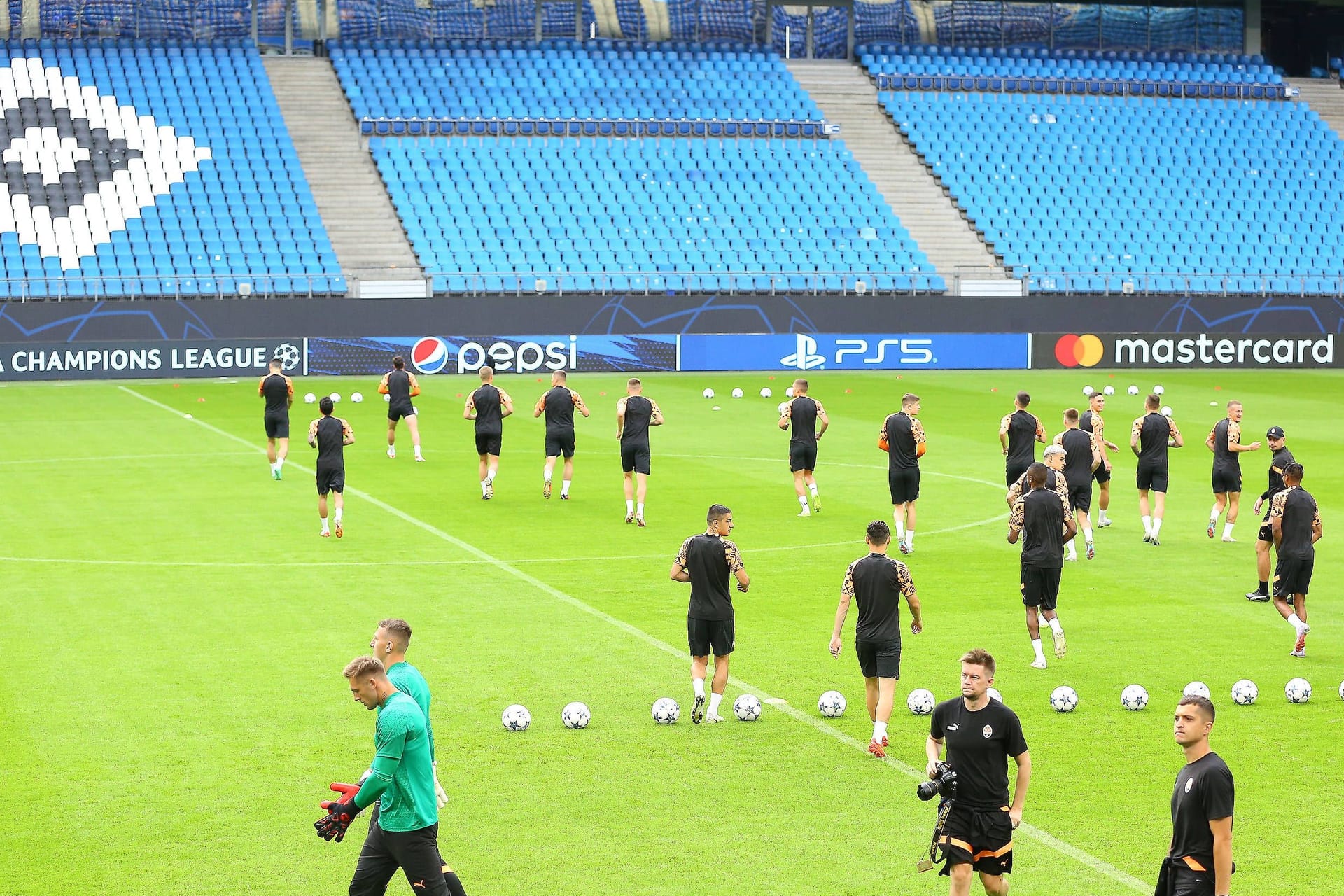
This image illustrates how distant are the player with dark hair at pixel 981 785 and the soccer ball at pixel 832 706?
4.93 m

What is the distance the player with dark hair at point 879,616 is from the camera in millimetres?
13469

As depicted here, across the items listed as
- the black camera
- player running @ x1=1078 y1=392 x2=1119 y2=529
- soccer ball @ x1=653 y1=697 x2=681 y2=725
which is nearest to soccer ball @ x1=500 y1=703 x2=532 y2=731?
soccer ball @ x1=653 y1=697 x2=681 y2=725

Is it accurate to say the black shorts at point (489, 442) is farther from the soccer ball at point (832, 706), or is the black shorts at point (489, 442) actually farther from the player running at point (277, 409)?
the soccer ball at point (832, 706)

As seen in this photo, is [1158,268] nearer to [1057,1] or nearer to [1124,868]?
[1057,1]

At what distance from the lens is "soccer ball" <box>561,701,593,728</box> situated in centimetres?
1429

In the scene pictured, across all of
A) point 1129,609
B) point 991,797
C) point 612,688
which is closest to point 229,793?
point 612,688

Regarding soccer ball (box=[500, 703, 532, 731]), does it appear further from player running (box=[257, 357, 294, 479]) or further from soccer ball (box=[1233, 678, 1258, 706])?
player running (box=[257, 357, 294, 479])

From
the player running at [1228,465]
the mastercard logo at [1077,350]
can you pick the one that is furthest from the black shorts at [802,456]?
the mastercard logo at [1077,350]

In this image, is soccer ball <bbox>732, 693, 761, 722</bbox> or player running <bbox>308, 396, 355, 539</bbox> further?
player running <bbox>308, 396, 355, 539</bbox>

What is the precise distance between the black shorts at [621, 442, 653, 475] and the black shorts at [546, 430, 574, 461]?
1754 mm

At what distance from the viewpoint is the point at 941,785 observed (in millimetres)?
9422

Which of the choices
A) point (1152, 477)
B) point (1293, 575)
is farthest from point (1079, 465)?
point (1293, 575)

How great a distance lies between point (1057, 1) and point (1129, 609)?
50205 millimetres

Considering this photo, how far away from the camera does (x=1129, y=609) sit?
63.2 feet
